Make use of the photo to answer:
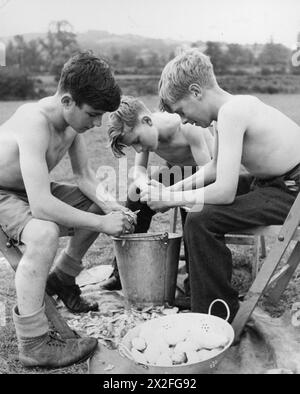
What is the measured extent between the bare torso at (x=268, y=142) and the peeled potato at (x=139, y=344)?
1.34m

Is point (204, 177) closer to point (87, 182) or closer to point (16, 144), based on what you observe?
point (87, 182)

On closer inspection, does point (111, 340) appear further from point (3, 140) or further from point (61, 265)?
point (3, 140)

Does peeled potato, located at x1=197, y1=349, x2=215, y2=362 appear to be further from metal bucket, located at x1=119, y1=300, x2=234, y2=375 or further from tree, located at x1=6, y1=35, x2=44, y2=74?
tree, located at x1=6, y1=35, x2=44, y2=74

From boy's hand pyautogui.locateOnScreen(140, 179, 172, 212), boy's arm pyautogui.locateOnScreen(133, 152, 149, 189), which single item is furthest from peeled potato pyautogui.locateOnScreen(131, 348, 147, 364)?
boy's arm pyautogui.locateOnScreen(133, 152, 149, 189)

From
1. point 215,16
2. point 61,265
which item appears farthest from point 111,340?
point 215,16

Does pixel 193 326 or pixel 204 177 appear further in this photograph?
pixel 204 177

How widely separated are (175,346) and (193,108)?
154 centimetres

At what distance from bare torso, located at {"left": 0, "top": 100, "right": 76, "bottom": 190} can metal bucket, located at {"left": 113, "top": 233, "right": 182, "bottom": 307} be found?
78 centimetres

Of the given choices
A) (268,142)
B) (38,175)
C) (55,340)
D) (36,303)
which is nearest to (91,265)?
(55,340)

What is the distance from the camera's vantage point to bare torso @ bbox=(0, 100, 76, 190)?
10.9 feet

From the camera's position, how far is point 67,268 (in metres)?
3.91

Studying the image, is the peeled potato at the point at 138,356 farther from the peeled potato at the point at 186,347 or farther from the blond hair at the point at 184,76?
the blond hair at the point at 184,76

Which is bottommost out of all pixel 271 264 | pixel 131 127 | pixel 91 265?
pixel 91 265
